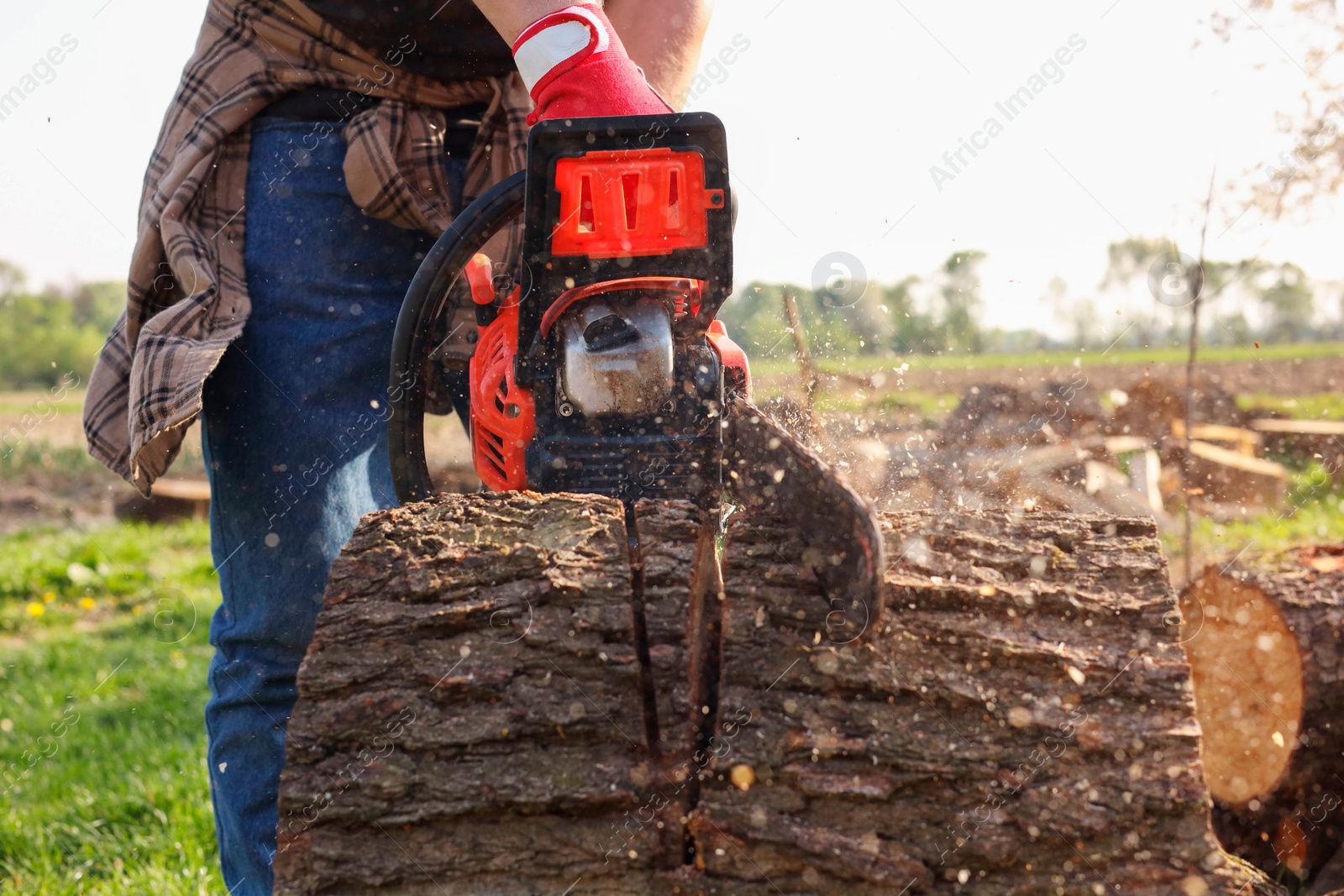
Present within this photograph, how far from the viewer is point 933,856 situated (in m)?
1.14

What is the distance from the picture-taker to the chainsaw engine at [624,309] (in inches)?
50.5

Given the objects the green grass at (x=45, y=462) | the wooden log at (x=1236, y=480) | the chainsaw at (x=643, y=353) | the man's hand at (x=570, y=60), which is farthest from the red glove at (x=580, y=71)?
the green grass at (x=45, y=462)

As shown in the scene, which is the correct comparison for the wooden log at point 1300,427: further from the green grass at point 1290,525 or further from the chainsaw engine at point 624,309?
the chainsaw engine at point 624,309

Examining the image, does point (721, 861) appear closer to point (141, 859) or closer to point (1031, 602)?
point (1031, 602)

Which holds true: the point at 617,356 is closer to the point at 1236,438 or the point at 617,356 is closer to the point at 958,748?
the point at 958,748

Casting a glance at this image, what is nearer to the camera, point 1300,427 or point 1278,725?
point 1278,725

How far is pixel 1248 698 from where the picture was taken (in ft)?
6.22

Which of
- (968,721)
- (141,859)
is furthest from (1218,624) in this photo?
(141,859)

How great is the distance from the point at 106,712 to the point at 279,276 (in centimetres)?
269

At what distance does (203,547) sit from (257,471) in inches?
192

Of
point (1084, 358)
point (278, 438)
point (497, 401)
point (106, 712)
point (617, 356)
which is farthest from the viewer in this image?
point (1084, 358)

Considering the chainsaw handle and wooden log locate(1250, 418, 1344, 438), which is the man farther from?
wooden log locate(1250, 418, 1344, 438)

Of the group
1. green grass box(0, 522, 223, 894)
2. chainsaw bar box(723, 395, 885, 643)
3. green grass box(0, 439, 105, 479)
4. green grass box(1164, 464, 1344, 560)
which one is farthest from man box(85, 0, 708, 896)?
green grass box(0, 439, 105, 479)

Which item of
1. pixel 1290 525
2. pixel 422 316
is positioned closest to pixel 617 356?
pixel 422 316
